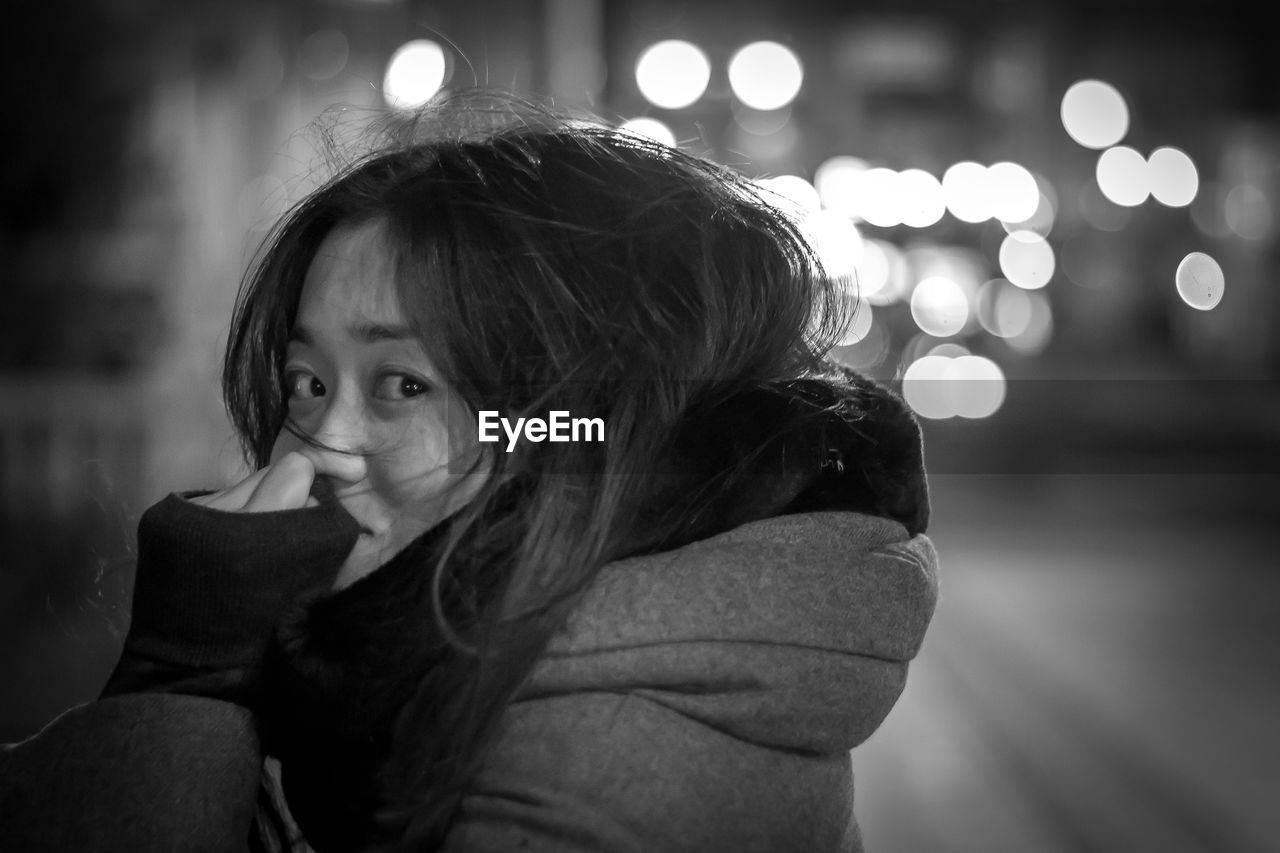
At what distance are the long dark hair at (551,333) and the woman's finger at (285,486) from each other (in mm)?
155

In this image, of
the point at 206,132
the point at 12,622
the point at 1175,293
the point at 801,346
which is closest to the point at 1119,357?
the point at 1175,293

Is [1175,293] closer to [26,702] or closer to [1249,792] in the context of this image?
[1249,792]

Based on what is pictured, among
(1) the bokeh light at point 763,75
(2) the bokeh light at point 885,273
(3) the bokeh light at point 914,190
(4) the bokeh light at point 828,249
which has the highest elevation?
(1) the bokeh light at point 763,75

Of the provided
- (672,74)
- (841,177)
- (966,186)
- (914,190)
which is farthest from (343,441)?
(966,186)

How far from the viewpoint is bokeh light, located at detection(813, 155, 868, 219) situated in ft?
35.4

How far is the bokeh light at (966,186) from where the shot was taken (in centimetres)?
1258

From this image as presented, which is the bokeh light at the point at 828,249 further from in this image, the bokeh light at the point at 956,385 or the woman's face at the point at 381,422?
the bokeh light at the point at 956,385

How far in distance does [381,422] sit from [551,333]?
186 millimetres

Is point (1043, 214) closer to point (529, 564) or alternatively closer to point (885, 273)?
point (885, 273)

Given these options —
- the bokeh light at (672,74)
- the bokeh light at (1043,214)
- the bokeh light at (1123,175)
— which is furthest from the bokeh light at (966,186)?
the bokeh light at (672,74)

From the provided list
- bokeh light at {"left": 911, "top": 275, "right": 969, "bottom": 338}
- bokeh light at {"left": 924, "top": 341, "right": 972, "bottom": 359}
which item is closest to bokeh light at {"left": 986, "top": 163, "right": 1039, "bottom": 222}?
bokeh light at {"left": 911, "top": 275, "right": 969, "bottom": 338}

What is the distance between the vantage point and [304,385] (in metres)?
1.31

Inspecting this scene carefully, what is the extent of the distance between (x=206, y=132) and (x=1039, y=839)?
18.9 feet

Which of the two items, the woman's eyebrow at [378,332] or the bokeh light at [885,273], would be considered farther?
the bokeh light at [885,273]
